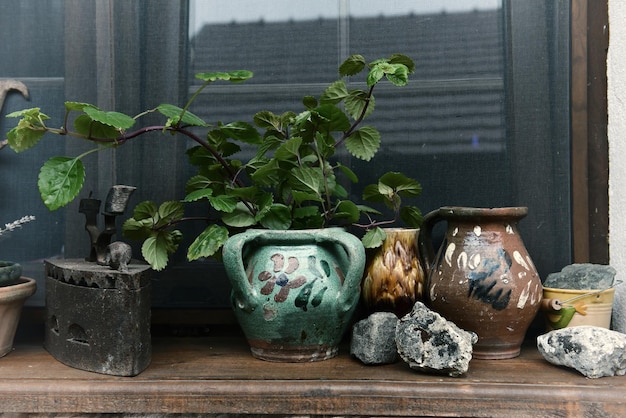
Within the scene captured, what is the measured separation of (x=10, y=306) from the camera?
3.72ft

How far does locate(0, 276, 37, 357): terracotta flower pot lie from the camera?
3.64ft

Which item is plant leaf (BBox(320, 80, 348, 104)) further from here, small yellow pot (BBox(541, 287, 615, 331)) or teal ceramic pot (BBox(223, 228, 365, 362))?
small yellow pot (BBox(541, 287, 615, 331))

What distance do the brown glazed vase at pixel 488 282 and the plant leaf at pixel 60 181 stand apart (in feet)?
2.33

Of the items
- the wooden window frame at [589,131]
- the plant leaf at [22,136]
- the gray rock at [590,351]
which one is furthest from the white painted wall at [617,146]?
the plant leaf at [22,136]

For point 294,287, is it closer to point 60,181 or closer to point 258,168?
point 258,168

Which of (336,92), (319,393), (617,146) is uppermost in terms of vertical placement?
(336,92)

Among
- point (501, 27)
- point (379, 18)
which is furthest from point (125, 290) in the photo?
point (501, 27)

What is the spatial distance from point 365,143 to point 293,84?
28cm

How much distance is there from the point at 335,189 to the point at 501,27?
555 millimetres

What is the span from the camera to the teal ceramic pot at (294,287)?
1043 mm

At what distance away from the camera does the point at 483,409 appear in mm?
954

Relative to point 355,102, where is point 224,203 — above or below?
below

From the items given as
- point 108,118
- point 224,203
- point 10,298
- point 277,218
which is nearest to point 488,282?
point 277,218

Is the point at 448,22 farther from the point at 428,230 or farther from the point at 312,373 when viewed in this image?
the point at 312,373
